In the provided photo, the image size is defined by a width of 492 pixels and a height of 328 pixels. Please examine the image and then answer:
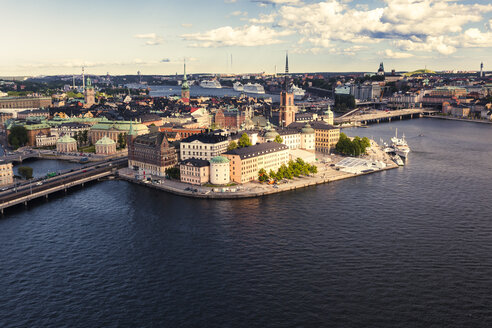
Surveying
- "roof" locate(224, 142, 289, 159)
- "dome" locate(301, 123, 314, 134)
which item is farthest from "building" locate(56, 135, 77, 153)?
"dome" locate(301, 123, 314, 134)

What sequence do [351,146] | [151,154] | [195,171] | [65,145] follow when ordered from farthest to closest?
[65,145] < [351,146] < [151,154] < [195,171]

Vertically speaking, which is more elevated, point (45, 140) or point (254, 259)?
point (45, 140)

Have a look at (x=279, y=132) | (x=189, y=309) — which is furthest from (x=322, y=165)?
(x=189, y=309)

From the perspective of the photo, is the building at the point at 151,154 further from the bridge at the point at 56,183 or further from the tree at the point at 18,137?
the tree at the point at 18,137

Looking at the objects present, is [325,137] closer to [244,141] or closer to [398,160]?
[398,160]

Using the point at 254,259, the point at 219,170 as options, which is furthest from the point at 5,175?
the point at 254,259

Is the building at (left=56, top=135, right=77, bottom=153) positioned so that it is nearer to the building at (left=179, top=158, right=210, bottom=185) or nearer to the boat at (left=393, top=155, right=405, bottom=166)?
the building at (left=179, top=158, right=210, bottom=185)
